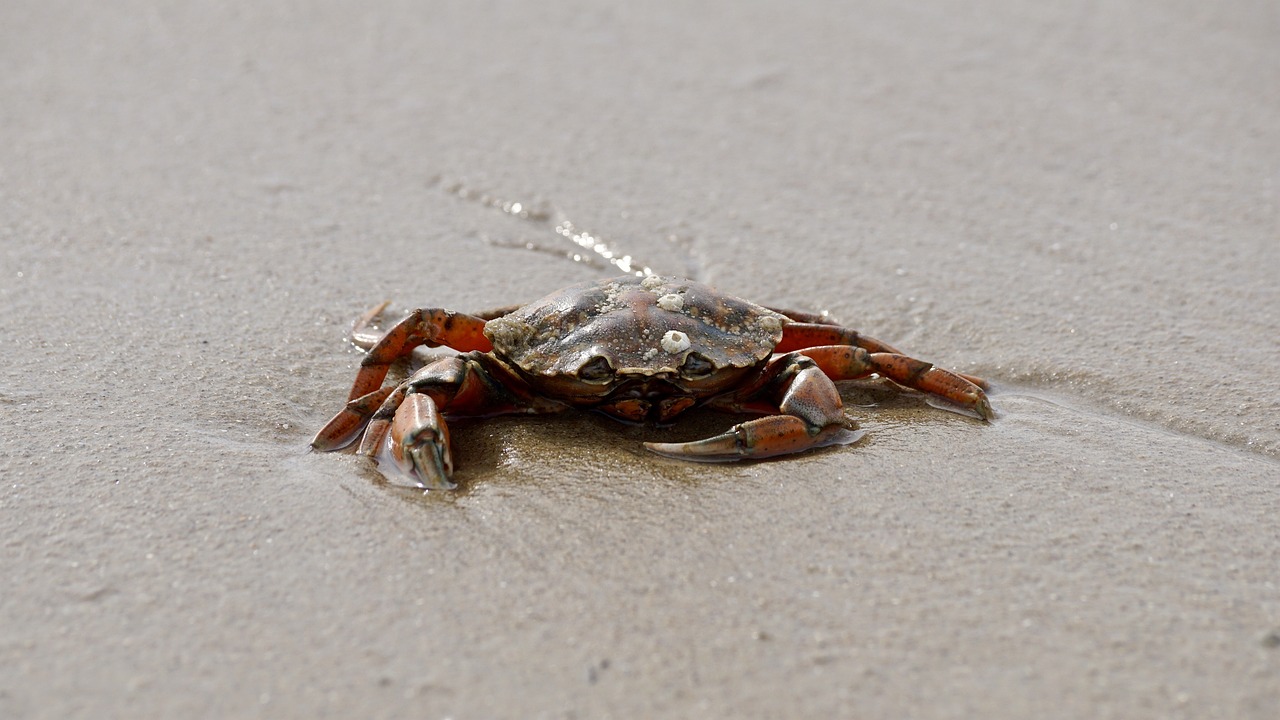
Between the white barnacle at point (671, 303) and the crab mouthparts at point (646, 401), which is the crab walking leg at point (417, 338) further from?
the white barnacle at point (671, 303)

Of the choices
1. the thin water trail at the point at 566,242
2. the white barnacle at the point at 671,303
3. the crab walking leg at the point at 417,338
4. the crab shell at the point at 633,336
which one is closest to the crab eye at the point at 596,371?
the crab shell at the point at 633,336

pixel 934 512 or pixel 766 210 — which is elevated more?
pixel 766 210

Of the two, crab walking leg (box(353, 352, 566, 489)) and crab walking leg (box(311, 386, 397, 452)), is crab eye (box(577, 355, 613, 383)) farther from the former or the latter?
crab walking leg (box(311, 386, 397, 452))

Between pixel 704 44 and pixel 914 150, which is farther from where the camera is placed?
pixel 704 44

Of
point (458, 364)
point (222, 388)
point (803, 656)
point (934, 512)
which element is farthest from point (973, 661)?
point (222, 388)

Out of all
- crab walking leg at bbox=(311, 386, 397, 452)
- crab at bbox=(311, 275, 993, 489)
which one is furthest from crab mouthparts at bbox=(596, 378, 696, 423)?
crab walking leg at bbox=(311, 386, 397, 452)

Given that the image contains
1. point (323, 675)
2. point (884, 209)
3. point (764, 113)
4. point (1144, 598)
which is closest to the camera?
point (323, 675)

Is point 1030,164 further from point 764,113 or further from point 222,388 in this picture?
point 222,388
